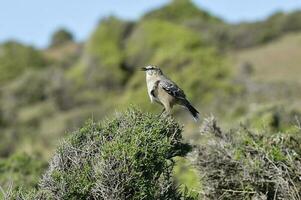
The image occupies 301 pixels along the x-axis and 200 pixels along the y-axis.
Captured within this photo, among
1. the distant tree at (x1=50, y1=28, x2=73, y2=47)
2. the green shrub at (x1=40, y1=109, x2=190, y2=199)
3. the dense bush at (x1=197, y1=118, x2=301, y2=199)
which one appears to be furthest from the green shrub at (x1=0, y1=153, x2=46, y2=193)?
the distant tree at (x1=50, y1=28, x2=73, y2=47)

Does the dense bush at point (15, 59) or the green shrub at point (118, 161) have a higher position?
the dense bush at point (15, 59)

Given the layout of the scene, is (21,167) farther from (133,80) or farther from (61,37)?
(61,37)

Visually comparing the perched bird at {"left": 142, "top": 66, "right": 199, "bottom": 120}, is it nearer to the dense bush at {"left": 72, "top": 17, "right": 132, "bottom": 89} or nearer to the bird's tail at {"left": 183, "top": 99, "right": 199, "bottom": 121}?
the bird's tail at {"left": 183, "top": 99, "right": 199, "bottom": 121}

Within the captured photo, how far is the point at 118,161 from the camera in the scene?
30.0 feet

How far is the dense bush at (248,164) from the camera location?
38.2 ft

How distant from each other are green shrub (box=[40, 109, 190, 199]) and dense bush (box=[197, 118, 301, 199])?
6.35 ft

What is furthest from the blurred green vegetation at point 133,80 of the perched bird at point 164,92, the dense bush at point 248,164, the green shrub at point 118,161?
the green shrub at point 118,161

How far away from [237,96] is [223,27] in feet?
121

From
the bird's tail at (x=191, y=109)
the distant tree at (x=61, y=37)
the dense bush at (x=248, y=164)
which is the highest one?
the distant tree at (x=61, y=37)

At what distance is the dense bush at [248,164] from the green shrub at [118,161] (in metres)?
1.93

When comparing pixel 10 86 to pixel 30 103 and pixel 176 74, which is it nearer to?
pixel 30 103

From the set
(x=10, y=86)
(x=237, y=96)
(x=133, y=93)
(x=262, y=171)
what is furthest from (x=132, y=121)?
(x=10, y=86)

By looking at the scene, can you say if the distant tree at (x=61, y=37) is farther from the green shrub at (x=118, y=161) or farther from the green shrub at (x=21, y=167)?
the green shrub at (x=118, y=161)

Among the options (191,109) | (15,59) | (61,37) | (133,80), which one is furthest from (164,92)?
(61,37)
